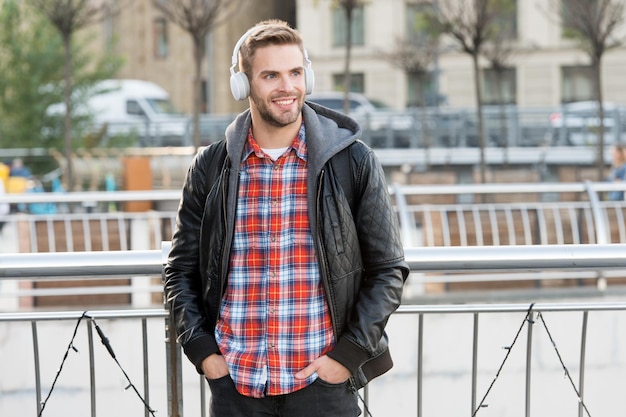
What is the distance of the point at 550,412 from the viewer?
5352mm

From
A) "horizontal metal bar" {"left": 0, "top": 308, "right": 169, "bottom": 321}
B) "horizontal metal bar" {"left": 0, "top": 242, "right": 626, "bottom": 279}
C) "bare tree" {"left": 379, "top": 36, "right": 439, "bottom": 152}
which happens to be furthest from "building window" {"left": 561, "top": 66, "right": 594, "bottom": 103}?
"horizontal metal bar" {"left": 0, "top": 308, "right": 169, "bottom": 321}

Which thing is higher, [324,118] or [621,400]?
[324,118]

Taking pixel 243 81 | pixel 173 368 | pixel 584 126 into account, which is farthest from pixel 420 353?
A: pixel 584 126

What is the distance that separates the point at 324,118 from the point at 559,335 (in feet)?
10.3

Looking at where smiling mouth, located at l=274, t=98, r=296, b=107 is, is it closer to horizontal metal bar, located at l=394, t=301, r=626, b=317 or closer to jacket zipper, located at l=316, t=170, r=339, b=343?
jacket zipper, located at l=316, t=170, r=339, b=343

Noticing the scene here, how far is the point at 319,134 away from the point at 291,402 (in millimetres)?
767

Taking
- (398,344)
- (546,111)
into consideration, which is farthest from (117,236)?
(546,111)

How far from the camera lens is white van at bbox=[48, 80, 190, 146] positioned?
2948cm

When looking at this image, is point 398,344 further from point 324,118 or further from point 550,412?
point 324,118

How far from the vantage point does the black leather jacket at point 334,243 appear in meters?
3.23

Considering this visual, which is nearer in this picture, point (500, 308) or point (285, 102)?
point (285, 102)

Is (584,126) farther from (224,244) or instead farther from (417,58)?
(224,244)

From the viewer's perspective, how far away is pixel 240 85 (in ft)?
10.6

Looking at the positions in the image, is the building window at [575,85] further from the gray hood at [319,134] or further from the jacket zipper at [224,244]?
the jacket zipper at [224,244]
